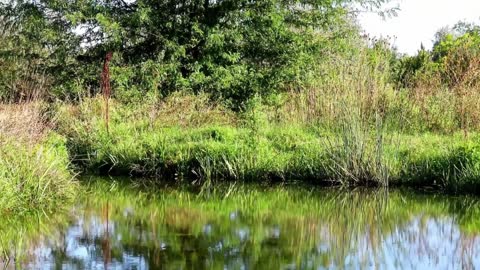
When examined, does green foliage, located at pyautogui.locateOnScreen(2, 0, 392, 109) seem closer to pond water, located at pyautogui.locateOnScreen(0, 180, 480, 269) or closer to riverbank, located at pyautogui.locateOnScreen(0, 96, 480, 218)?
riverbank, located at pyautogui.locateOnScreen(0, 96, 480, 218)

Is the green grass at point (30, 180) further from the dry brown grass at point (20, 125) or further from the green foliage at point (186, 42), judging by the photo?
the green foliage at point (186, 42)

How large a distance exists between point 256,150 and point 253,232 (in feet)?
11.9

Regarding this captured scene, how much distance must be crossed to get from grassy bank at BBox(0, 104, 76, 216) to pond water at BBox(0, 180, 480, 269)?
0.32 meters

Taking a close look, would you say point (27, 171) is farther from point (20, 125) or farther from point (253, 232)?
point (253, 232)

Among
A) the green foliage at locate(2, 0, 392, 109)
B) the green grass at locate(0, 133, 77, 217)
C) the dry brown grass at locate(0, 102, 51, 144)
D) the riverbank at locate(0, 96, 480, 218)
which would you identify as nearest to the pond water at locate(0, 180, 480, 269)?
the green grass at locate(0, 133, 77, 217)

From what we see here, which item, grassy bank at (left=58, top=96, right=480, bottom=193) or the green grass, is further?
grassy bank at (left=58, top=96, right=480, bottom=193)

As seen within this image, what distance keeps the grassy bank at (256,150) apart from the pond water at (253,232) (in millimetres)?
450

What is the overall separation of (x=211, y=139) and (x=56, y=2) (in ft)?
22.0

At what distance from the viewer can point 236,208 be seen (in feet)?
29.1

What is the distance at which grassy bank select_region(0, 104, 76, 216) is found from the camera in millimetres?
7562

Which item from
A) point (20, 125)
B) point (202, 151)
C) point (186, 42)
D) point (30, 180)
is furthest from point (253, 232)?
point (186, 42)

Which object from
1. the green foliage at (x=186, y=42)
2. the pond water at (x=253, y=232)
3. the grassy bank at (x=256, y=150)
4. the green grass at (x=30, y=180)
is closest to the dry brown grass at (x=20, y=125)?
the green grass at (x=30, y=180)

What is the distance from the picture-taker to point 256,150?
35.6 feet

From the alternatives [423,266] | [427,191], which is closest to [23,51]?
[427,191]
